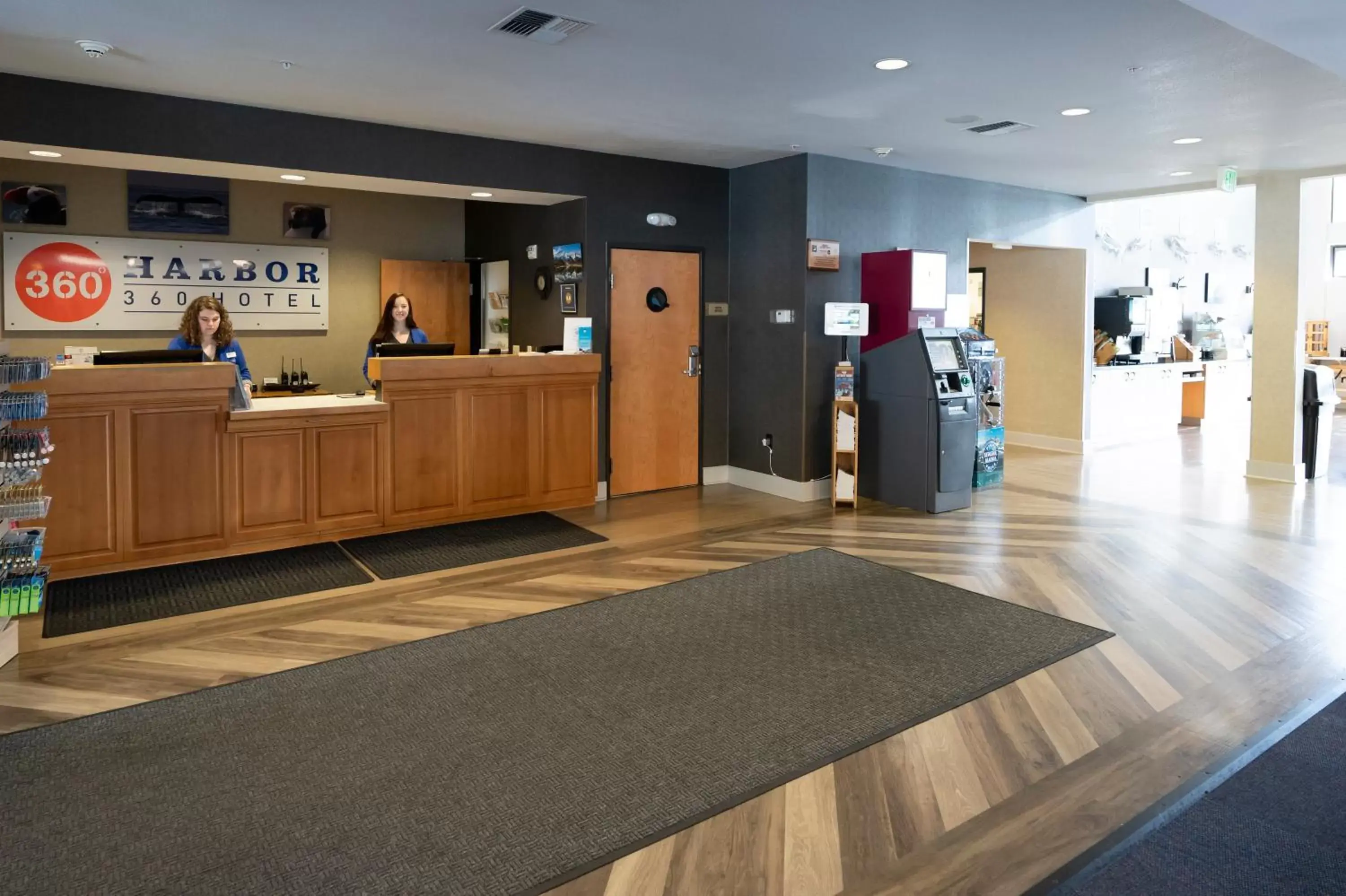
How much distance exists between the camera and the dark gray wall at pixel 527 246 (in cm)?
731

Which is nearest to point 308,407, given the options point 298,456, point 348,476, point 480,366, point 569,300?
point 298,456

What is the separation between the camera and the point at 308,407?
5641 mm

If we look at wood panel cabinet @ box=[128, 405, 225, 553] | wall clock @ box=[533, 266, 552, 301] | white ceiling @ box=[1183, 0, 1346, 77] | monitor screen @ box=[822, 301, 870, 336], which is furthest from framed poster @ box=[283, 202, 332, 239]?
white ceiling @ box=[1183, 0, 1346, 77]

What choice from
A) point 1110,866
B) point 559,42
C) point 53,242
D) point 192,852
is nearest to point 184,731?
point 192,852

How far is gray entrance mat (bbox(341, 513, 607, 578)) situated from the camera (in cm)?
540

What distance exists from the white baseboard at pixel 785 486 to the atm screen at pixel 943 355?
1.25m

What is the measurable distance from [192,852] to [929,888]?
197cm

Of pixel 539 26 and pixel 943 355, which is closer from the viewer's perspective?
pixel 539 26

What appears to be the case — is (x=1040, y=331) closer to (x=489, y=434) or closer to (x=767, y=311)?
(x=767, y=311)

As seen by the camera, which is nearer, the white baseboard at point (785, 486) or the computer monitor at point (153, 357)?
the computer monitor at point (153, 357)

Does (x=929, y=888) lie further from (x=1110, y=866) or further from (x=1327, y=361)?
(x=1327, y=361)

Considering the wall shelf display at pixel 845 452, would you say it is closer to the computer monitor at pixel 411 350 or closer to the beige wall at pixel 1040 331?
the computer monitor at pixel 411 350

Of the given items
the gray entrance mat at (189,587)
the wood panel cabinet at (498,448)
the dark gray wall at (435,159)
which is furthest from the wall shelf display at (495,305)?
the gray entrance mat at (189,587)

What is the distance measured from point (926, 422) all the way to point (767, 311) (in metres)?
1.61
